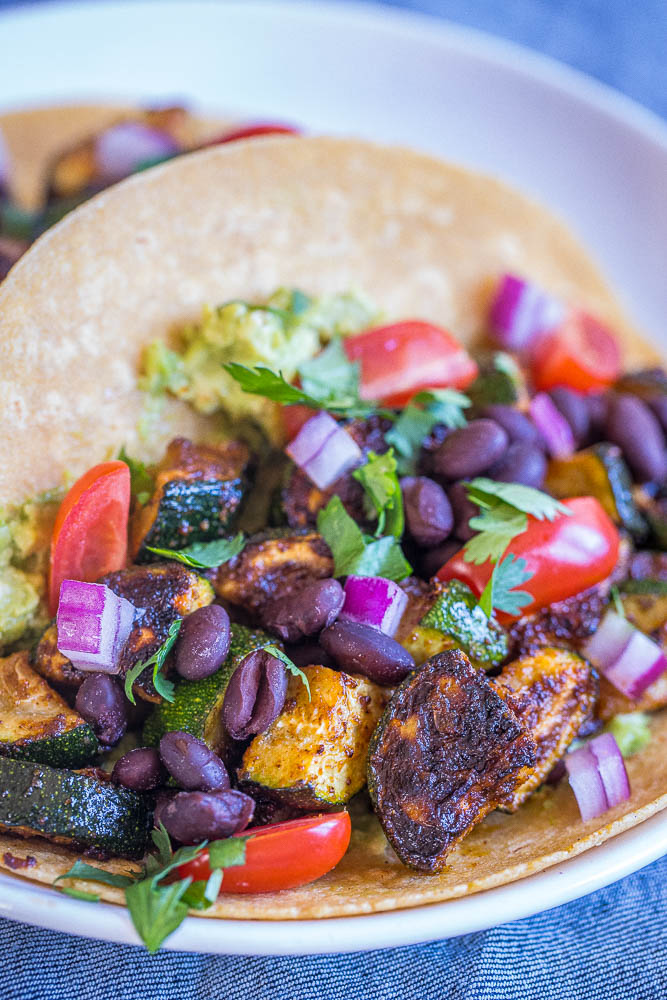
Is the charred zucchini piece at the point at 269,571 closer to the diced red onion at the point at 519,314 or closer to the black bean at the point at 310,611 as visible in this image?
Answer: the black bean at the point at 310,611

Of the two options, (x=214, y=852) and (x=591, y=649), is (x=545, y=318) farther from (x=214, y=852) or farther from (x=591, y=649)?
(x=214, y=852)

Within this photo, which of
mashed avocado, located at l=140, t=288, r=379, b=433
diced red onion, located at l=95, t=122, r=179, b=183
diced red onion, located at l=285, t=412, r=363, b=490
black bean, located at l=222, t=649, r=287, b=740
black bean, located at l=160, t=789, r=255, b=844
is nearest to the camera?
black bean, located at l=160, t=789, r=255, b=844

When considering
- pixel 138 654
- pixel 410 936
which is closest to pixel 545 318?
pixel 138 654

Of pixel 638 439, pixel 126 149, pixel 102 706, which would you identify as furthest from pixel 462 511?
pixel 126 149

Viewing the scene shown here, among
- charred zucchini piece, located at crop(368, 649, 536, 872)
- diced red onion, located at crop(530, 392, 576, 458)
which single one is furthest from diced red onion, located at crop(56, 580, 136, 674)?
diced red onion, located at crop(530, 392, 576, 458)

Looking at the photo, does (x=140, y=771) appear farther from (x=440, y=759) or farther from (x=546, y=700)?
(x=546, y=700)

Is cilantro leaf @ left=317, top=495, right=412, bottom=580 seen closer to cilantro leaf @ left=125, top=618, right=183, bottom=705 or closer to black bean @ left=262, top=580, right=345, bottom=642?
black bean @ left=262, top=580, right=345, bottom=642
